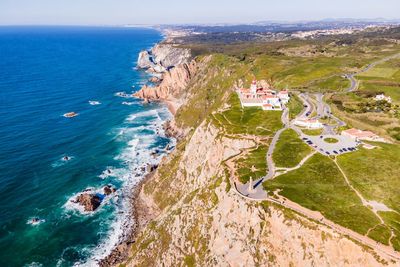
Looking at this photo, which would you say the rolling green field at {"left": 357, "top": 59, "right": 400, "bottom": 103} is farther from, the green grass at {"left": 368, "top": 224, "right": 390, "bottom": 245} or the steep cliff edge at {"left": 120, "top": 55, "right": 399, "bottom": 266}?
the green grass at {"left": 368, "top": 224, "right": 390, "bottom": 245}

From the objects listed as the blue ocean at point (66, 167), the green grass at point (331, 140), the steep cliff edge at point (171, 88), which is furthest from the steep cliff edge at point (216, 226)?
the steep cliff edge at point (171, 88)

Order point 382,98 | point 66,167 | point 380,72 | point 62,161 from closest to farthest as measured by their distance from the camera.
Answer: point 382,98
point 66,167
point 62,161
point 380,72

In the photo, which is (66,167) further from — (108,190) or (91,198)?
(91,198)

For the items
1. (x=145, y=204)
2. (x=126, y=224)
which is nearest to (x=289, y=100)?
(x=145, y=204)

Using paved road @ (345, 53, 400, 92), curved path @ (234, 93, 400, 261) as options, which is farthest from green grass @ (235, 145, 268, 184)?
paved road @ (345, 53, 400, 92)

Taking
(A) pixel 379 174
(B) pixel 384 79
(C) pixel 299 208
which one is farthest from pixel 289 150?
(B) pixel 384 79

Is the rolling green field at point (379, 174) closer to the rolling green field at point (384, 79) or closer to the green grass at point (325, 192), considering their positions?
the green grass at point (325, 192)
